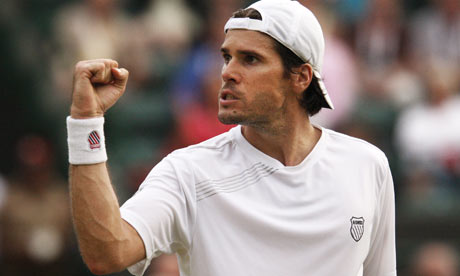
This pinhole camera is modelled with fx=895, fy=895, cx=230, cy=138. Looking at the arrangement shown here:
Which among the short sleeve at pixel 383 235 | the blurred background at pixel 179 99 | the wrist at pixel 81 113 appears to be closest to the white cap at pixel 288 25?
the short sleeve at pixel 383 235

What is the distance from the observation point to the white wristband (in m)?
3.23

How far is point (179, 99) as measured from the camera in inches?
339

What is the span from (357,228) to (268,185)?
434mm

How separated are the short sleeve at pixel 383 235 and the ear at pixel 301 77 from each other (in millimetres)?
500

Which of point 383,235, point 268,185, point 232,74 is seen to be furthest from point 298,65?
point 383,235

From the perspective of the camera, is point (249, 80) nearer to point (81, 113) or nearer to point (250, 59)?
point (250, 59)

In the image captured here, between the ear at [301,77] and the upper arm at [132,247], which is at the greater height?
the ear at [301,77]

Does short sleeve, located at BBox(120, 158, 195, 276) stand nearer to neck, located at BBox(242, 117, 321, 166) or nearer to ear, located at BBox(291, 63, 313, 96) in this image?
neck, located at BBox(242, 117, 321, 166)

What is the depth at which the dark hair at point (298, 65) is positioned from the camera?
3.87 metres

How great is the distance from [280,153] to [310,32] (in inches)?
21.6

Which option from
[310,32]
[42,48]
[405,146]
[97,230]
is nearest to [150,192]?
[97,230]

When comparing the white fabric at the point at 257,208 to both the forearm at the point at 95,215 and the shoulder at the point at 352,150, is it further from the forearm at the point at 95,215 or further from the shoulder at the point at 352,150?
the forearm at the point at 95,215

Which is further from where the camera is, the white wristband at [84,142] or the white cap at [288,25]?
the white cap at [288,25]

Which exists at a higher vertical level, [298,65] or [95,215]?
[298,65]
